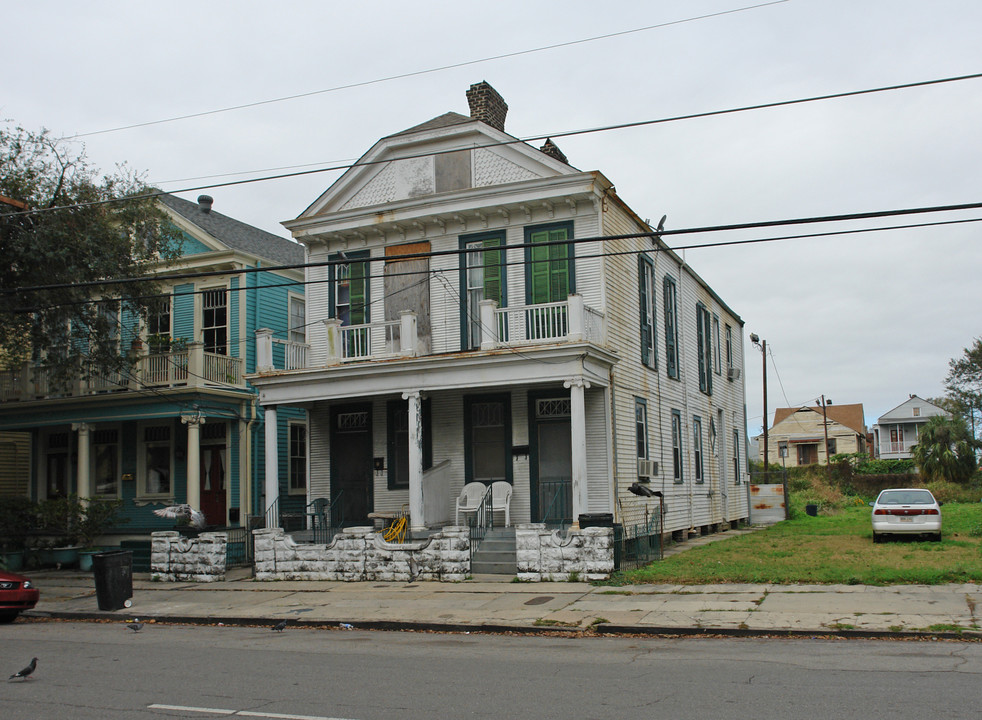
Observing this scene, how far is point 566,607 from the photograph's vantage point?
13359mm

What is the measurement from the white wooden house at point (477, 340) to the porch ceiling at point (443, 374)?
35 millimetres

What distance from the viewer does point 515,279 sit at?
20.0m

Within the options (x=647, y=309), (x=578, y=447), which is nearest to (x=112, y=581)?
(x=578, y=447)

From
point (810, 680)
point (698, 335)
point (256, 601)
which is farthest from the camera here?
point (698, 335)

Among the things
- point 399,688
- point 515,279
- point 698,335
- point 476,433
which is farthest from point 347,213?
point 399,688

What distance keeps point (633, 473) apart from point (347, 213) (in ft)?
28.9

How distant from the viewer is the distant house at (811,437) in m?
76.3

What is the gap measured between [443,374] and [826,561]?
8.20 metres

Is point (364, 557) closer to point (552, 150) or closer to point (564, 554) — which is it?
point (564, 554)

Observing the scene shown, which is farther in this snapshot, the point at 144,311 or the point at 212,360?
the point at 212,360

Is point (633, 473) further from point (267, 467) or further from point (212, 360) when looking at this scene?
point (212, 360)

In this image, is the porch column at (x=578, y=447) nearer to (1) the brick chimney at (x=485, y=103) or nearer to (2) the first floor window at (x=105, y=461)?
(1) the brick chimney at (x=485, y=103)

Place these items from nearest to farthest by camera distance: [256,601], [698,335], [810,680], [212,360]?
[810,680], [256,601], [212,360], [698,335]

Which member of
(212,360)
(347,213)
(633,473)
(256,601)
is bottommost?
(256,601)
